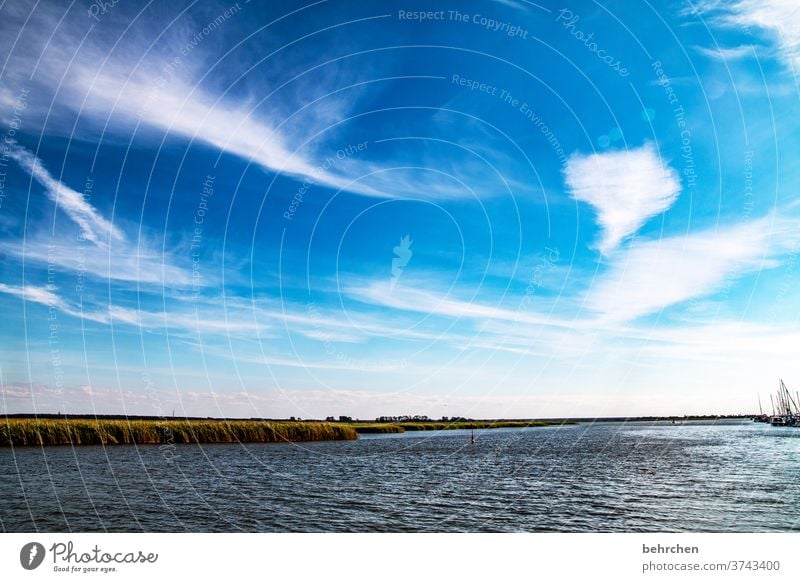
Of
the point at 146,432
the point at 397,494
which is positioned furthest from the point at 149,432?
the point at 397,494

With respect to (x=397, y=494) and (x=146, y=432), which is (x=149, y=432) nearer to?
(x=146, y=432)

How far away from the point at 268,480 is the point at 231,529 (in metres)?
14.3

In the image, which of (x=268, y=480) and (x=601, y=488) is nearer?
(x=601, y=488)

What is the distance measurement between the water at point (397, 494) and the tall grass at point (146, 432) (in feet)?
27.1

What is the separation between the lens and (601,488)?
32.9 m

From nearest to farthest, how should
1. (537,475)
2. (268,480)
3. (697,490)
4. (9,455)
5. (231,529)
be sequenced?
(231,529) < (697,490) < (268,480) < (537,475) < (9,455)
